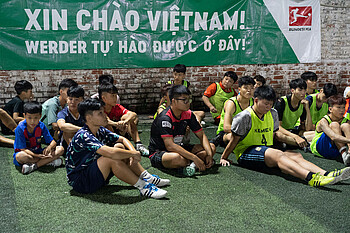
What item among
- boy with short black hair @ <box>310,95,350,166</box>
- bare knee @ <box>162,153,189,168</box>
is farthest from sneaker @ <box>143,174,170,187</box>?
boy with short black hair @ <box>310,95,350,166</box>

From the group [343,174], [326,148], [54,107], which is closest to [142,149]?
[54,107]

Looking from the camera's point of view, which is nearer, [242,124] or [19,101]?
[242,124]

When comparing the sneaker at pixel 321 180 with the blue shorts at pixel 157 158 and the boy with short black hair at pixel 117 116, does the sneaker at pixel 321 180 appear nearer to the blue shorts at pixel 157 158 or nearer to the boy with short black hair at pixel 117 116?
the blue shorts at pixel 157 158

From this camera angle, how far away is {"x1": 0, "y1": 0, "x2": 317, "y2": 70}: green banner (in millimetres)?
7590

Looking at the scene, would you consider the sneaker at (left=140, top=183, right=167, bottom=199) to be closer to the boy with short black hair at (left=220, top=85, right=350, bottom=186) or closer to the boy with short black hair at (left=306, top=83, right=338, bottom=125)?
the boy with short black hair at (left=220, top=85, right=350, bottom=186)

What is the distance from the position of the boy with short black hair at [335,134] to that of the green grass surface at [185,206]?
917 mm

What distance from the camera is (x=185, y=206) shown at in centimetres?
393

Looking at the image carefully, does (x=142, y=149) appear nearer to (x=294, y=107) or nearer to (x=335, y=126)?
(x=294, y=107)

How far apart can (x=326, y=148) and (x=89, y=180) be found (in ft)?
10.2

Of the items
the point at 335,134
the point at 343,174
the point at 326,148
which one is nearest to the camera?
the point at 343,174

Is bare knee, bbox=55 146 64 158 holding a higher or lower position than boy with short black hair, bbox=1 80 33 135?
lower

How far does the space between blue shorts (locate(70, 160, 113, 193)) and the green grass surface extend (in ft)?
0.30

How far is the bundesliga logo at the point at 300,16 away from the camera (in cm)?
884

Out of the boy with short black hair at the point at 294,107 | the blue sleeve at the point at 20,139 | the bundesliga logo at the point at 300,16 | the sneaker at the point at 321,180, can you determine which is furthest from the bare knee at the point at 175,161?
the bundesliga logo at the point at 300,16
